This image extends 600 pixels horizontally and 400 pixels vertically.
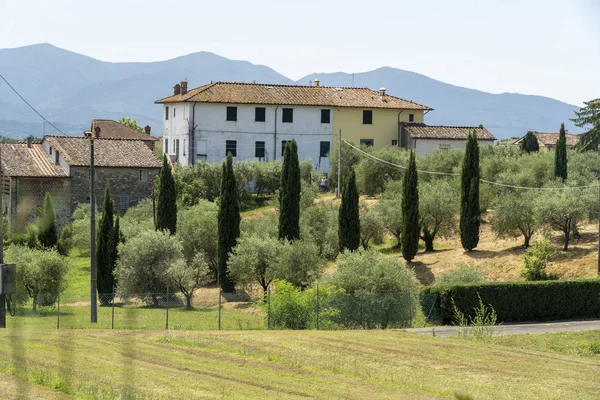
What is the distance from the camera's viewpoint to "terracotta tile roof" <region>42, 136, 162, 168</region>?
6912cm

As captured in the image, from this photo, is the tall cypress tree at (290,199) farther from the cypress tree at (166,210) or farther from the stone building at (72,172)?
the stone building at (72,172)

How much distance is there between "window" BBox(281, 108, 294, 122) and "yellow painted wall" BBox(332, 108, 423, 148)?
12.8 feet

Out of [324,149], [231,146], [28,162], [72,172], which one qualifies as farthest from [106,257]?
[324,149]

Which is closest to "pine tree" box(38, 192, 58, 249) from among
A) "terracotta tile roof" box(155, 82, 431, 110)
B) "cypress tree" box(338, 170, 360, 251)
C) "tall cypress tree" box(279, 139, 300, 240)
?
"tall cypress tree" box(279, 139, 300, 240)

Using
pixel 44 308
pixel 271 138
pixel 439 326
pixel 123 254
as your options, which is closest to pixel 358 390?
pixel 439 326

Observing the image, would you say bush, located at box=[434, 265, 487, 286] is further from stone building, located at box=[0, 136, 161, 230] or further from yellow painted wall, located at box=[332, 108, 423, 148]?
yellow painted wall, located at box=[332, 108, 423, 148]

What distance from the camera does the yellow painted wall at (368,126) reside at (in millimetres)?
80188

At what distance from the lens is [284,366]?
23500mm

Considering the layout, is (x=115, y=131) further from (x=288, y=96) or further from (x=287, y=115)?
(x=287, y=115)

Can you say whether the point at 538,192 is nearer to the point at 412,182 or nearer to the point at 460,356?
the point at 412,182

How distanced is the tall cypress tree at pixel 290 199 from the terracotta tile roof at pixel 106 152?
2219 cm

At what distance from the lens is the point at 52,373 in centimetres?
1780

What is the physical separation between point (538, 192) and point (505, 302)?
14837 millimetres

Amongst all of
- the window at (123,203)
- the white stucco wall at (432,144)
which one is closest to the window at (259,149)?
the window at (123,203)
